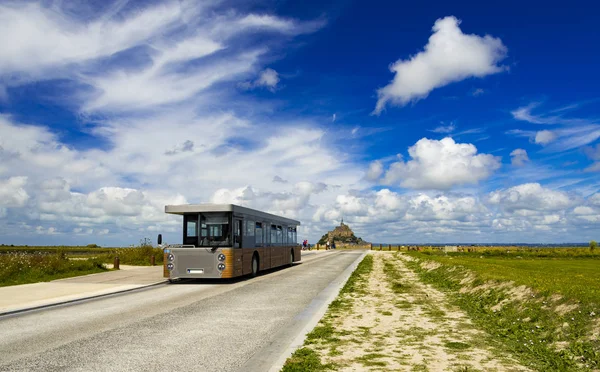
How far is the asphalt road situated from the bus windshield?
3.89 meters

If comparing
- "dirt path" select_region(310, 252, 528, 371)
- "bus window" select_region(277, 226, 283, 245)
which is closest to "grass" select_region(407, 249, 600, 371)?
"dirt path" select_region(310, 252, 528, 371)

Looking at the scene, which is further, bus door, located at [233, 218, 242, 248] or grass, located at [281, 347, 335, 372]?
bus door, located at [233, 218, 242, 248]

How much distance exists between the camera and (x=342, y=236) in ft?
403

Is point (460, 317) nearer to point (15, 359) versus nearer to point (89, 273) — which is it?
point (15, 359)

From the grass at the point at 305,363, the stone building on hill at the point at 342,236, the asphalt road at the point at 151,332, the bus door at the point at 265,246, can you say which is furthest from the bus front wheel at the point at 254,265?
the stone building on hill at the point at 342,236

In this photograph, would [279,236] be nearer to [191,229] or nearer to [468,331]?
[191,229]

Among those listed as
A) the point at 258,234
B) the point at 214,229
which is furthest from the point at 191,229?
the point at 258,234

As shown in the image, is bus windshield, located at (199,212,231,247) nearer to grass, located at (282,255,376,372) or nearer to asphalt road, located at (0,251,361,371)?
asphalt road, located at (0,251,361,371)

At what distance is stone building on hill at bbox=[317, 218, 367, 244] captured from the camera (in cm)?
11819

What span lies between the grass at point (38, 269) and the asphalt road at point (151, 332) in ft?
26.1

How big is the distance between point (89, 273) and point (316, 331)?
59.2 ft

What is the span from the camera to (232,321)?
375 inches

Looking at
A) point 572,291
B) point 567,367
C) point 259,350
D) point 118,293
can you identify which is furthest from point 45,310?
point 572,291

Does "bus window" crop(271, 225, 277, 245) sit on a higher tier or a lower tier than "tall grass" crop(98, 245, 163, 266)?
higher
